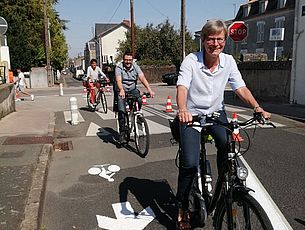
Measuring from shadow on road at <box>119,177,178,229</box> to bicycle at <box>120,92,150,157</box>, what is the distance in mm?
1318

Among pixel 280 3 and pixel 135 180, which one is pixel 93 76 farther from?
pixel 280 3

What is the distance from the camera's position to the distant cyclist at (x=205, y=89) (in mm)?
3018

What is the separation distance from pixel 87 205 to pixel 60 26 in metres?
51.3

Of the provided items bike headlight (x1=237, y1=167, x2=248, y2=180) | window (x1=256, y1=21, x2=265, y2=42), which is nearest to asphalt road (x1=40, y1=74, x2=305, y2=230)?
bike headlight (x1=237, y1=167, x2=248, y2=180)

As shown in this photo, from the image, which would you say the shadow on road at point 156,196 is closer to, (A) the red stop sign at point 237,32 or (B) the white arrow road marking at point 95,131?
(B) the white arrow road marking at point 95,131

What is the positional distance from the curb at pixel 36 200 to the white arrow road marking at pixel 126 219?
2.23 feet

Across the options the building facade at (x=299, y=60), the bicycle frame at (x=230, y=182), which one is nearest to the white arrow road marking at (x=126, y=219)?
the bicycle frame at (x=230, y=182)

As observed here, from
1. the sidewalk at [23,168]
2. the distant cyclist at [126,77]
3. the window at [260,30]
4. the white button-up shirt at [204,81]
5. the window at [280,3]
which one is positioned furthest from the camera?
the window at [260,30]

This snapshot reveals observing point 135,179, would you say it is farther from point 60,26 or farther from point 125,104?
point 60,26

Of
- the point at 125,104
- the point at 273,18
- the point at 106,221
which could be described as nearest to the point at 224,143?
the point at 106,221

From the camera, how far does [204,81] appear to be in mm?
3129

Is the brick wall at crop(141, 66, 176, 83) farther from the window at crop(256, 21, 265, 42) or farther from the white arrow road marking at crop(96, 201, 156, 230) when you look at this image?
the white arrow road marking at crop(96, 201, 156, 230)

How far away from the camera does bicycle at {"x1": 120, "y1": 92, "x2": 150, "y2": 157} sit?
21.5ft

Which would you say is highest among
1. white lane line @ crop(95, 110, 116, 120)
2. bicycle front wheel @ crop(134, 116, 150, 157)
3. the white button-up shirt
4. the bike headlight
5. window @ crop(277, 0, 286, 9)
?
window @ crop(277, 0, 286, 9)
